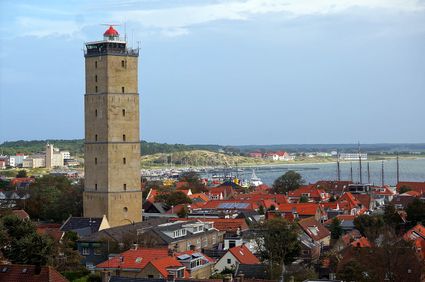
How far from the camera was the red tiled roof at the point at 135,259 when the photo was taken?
29.3 meters

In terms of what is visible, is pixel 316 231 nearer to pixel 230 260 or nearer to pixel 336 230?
pixel 336 230

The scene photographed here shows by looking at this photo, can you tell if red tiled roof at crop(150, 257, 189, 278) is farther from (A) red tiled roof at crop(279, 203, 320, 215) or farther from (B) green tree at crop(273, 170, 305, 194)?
(B) green tree at crop(273, 170, 305, 194)

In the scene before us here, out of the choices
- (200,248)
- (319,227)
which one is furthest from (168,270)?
(319,227)

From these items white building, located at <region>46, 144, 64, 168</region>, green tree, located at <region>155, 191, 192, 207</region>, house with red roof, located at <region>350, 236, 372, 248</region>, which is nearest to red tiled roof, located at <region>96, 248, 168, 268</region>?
house with red roof, located at <region>350, 236, 372, 248</region>

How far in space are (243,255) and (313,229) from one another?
1037cm

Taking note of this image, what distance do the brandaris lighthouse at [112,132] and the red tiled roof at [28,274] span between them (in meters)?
19.9

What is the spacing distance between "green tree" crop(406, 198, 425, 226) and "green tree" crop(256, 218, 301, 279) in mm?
13691

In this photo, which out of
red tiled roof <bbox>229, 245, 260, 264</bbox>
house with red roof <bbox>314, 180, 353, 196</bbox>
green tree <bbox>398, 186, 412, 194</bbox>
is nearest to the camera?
red tiled roof <bbox>229, 245, 260, 264</bbox>

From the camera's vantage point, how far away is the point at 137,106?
141ft

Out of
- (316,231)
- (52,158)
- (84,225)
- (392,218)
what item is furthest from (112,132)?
(52,158)

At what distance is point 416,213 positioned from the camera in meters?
45.6

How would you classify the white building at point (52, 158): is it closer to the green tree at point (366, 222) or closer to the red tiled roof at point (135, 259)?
the green tree at point (366, 222)

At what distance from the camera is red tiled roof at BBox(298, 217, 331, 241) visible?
41.7m

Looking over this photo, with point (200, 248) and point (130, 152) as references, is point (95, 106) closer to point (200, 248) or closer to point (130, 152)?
point (130, 152)
